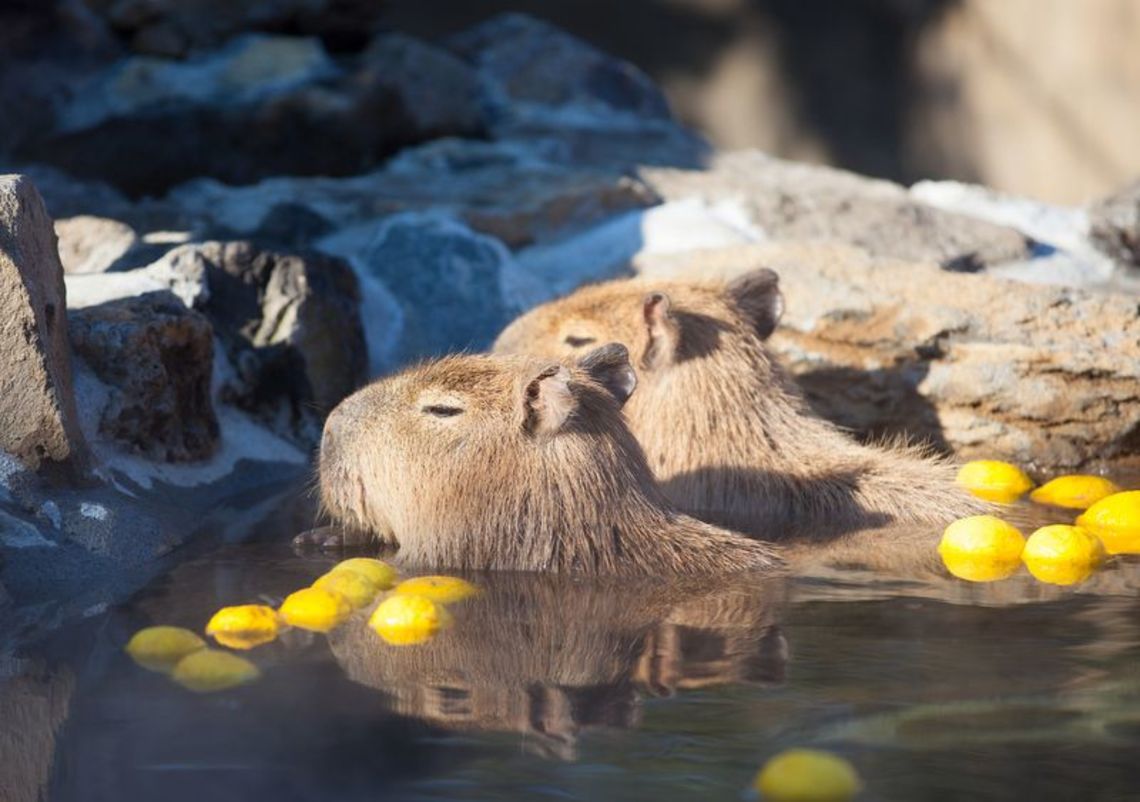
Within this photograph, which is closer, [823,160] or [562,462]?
[562,462]

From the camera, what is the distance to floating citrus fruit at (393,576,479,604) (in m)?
4.00

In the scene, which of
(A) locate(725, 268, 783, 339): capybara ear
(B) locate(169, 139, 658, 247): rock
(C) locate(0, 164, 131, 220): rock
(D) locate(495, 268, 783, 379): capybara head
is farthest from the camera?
(B) locate(169, 139, 658, 247): rock

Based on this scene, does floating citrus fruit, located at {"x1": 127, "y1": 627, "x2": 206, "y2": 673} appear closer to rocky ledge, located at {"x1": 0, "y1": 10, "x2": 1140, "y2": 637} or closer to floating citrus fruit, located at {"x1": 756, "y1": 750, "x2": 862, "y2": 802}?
rocky ledge, located at {"x1": 0, "y1": 10, "x2": 1140, "y2": 637}

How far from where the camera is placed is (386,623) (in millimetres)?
3709

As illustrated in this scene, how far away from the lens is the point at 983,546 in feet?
15.1

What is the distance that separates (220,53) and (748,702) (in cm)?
782

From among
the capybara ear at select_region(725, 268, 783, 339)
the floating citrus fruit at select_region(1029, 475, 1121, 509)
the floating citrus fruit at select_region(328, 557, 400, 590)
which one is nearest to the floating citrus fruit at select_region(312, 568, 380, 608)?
the floating citrus fruit at select_region(328, 557, 400, 590)

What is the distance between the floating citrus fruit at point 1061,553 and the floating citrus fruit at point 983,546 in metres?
0.05

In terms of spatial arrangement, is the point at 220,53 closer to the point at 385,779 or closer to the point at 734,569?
the point at 734,569

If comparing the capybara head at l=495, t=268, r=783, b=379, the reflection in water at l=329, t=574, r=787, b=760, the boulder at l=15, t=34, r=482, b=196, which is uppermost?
the boulder at l=15, t=34, r=482, b=196

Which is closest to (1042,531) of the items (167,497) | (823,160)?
(167,497)

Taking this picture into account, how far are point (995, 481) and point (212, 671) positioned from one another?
3.33m

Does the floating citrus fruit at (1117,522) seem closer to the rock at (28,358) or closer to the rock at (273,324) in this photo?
the rock at (273,324)

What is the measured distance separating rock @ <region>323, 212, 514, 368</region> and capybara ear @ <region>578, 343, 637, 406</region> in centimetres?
263
